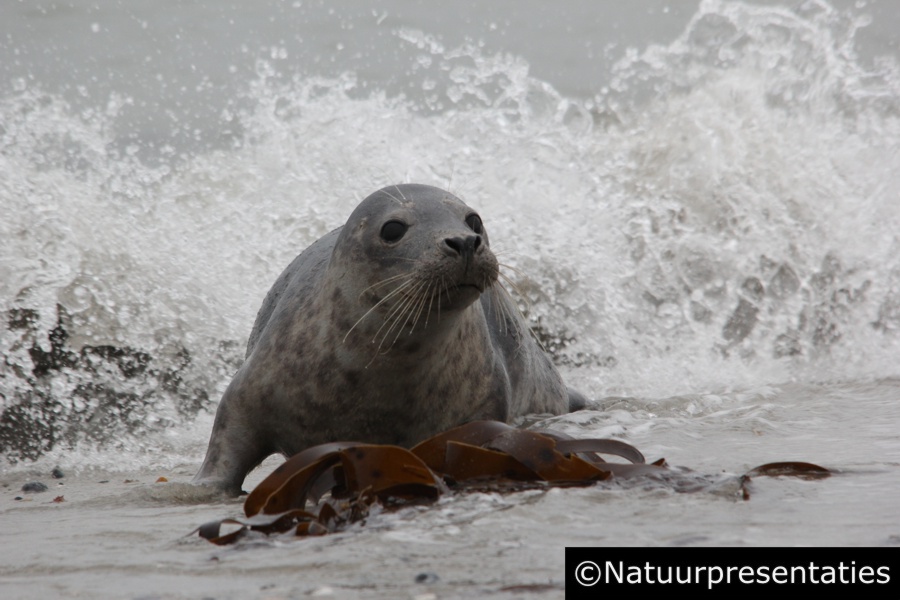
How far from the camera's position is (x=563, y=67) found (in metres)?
13.4

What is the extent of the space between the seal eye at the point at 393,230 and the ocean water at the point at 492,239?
3.48 feet

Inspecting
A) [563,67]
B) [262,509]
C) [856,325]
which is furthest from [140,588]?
[563,67]

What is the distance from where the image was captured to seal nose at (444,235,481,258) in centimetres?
344

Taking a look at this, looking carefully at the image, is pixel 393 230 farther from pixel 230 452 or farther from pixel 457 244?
pixel 230 452

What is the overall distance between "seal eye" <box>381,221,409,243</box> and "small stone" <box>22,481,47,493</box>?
5.50 feet

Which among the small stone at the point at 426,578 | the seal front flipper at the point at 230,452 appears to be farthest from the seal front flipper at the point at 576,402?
the small stone at the point at 426,578

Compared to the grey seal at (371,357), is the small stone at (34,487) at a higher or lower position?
lower

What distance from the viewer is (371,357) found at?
3779mm

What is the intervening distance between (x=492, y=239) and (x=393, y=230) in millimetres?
4743

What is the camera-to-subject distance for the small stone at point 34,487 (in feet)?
13.8

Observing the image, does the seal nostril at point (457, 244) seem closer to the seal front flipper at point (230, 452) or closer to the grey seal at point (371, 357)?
the grey seal at point (371, 357)

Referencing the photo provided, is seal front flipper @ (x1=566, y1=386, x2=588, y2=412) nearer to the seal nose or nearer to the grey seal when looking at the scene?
the grey seal

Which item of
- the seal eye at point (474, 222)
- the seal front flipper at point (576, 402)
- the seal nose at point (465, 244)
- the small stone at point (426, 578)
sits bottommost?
the small stone at point (426, 578)

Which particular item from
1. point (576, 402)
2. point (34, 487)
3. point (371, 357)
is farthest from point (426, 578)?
point (576, 402)
